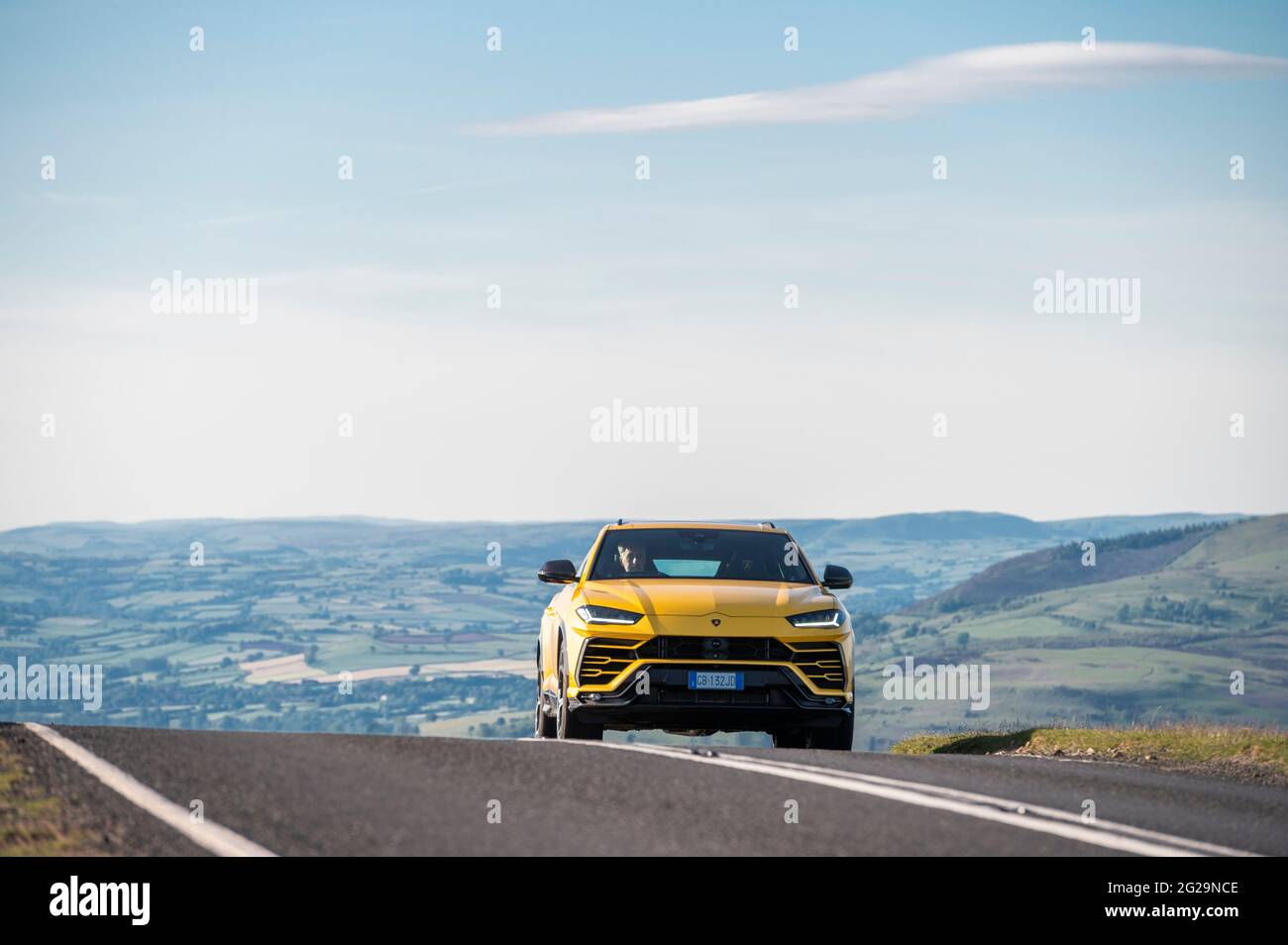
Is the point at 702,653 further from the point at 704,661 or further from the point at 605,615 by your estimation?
the point at 605,615

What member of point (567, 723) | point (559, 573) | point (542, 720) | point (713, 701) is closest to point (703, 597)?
point (713, 701)

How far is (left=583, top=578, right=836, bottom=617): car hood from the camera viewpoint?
1342 centimetres

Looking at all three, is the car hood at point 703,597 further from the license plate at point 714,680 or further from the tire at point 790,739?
the tire at point 790,739

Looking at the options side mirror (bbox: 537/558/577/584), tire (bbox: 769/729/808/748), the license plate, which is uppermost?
side mirror (bbox: 537/558/577/584)

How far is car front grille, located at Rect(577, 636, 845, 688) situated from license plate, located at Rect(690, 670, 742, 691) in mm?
117

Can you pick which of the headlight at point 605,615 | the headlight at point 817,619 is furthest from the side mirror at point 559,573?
the headlight at point 817,619

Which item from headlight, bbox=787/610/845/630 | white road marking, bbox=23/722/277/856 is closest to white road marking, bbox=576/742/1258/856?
headlight, bbox=787/610/845/630

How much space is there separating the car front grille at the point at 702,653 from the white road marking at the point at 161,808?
4.09m

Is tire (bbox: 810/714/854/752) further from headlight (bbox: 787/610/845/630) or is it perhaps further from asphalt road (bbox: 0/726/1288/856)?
asphalt road (bbox: 0/726/1288/856)

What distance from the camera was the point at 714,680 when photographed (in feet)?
43.3
